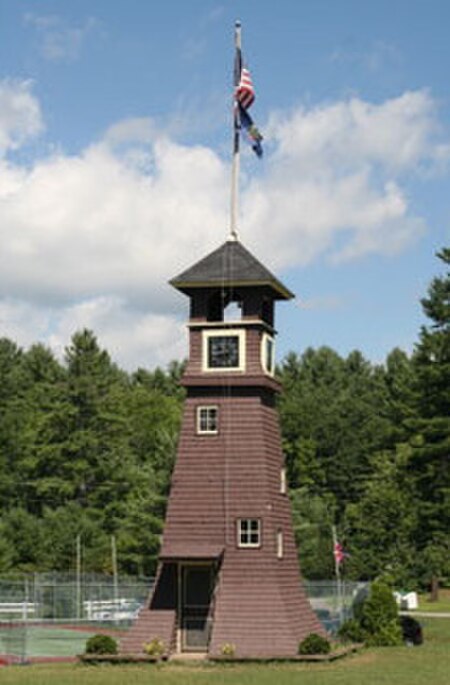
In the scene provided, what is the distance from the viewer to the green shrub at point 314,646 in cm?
2970

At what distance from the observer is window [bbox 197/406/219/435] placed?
107 feet

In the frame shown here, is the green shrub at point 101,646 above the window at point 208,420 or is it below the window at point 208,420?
below

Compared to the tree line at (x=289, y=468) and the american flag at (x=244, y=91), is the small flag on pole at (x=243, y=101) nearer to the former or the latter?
the american flag at (x=244, y=91)

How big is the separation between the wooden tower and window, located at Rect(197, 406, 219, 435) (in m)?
0.03

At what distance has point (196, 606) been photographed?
104 feet

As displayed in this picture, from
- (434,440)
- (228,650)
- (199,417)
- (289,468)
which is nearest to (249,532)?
(228,650)

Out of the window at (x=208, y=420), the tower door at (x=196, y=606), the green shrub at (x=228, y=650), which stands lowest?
the green shrub at (x=228, y=650)

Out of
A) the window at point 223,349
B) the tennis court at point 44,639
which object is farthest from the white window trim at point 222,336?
the tennis court at point 44,639

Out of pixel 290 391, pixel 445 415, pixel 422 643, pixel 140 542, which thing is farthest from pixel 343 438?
pixel 422 643

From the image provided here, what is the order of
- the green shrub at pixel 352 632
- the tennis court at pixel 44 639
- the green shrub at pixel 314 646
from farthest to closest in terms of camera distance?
the green shrub at pixel 352 632, the tennis court at pixel 44 639, the green shrub at pixel 314 646

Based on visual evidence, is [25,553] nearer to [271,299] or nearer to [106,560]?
[106,560]

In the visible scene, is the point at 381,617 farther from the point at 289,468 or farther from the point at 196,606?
the point at 289,468

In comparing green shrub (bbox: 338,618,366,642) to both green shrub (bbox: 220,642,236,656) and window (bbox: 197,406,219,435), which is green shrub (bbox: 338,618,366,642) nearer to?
green shrub (bbox: 220,642,236,656)

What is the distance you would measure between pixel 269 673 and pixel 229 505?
5.80 meters
